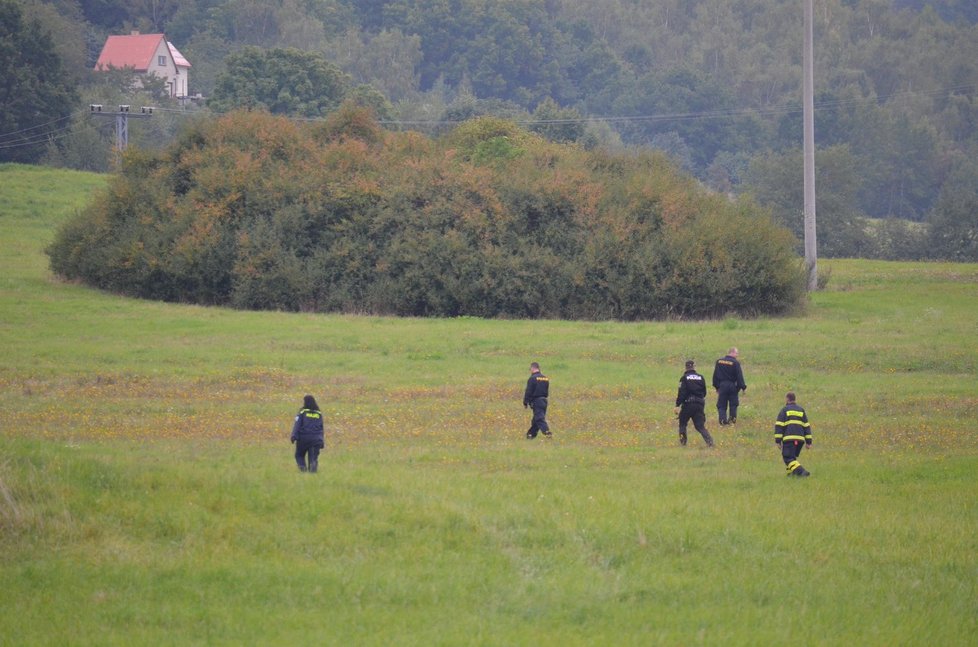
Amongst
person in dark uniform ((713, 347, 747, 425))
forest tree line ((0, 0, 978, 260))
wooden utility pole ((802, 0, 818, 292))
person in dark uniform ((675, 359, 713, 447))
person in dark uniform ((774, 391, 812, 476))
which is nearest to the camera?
person in dark uniform ((774, 391, 812, 476))

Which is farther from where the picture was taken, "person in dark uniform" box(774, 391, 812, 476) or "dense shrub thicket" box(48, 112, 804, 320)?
"dense shrub thicket" box(48, 112, 804, 320)

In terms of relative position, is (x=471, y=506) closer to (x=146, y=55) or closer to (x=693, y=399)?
(x=693, y=399)

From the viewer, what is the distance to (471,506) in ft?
45.8

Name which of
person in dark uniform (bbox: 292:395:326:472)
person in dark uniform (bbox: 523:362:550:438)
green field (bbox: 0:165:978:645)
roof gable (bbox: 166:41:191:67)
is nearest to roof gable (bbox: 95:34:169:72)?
roof gable (bbox: 166:41:191:67)

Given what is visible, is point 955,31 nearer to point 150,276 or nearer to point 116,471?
point 150,276

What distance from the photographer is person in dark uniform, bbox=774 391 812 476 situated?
16625 mm

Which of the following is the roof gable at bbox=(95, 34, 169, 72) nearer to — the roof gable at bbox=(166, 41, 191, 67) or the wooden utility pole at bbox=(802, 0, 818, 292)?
the roof gable at bbox=(166, 41, 191, 67)

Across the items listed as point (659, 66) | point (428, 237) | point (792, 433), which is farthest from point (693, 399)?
point (659, 66)

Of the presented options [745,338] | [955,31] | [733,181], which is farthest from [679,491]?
[955,31]

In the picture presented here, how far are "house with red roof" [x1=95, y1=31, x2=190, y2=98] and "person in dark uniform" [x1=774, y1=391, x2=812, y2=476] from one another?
102 metres

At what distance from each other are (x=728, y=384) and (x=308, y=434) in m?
9.23

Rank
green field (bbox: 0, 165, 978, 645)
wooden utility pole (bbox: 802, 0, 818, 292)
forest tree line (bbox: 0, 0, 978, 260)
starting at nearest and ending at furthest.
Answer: green field (bbox: 0, 165, 978, 645) < wooden utility pole (bbox: 802, 0, 818, 292) < forest tree line (bbox: 0, 0, 978, 260)

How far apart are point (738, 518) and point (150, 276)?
112 feet

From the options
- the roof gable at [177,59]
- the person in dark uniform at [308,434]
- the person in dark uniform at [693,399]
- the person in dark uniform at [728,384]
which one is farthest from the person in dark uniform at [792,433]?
the roof gable at [177,59]
